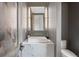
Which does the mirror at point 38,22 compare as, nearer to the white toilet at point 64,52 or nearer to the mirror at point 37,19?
the mirror at point 37,19

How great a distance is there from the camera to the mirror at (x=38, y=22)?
1.33 metres

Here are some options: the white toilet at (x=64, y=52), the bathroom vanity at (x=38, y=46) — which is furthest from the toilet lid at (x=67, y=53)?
the bathroom vanity at (x=38, y=46)

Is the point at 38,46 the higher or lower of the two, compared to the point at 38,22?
lower

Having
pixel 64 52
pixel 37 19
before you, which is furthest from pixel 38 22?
pixel 64 52

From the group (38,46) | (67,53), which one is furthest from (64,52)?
(38,46)

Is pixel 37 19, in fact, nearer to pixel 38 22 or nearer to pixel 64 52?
pixel 38 22

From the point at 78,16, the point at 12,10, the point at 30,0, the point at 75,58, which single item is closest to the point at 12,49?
the point at 12,10

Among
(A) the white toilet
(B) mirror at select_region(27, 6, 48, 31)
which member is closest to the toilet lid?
(A) the white toilet

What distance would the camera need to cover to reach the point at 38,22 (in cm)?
133

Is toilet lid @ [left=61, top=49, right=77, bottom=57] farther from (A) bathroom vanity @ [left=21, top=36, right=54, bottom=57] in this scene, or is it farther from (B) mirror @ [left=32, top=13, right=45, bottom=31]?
(B) mirror @ [left=32, top=13, right=45, bottom=31]

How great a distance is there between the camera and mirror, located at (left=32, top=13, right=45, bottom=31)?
4.36ft

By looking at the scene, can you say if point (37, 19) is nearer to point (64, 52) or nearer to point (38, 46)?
point (38, 46)

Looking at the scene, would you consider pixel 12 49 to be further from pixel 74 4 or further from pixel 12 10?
pixel 74 4

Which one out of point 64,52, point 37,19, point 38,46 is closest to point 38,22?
point 37,19
